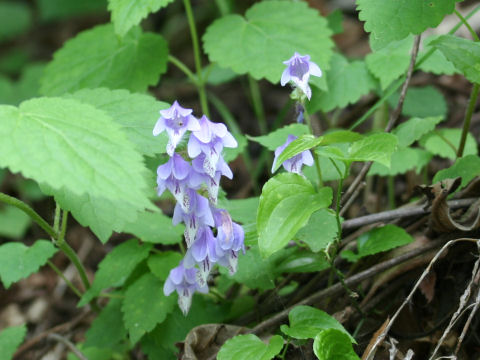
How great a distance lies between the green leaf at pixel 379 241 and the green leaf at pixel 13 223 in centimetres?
298

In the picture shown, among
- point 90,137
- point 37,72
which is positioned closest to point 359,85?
point 90,137

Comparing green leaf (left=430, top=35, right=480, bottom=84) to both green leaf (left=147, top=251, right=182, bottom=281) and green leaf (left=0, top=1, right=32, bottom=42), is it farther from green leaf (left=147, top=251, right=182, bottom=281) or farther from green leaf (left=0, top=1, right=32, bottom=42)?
green leaf (left=0, top=1, right=32, bottom=42)

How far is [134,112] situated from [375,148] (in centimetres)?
84

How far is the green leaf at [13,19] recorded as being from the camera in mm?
6676

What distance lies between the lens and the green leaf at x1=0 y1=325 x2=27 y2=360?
242 centimetres

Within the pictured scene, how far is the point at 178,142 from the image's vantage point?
160cm

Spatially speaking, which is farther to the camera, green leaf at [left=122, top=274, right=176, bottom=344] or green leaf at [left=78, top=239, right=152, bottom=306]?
green leaf at [left=78, top=239, right=152, bottom=306]

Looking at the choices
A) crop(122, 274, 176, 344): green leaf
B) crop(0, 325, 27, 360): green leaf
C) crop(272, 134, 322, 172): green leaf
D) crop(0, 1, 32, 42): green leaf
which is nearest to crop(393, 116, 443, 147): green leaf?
crop(272, 134, 322, 172): green leaf

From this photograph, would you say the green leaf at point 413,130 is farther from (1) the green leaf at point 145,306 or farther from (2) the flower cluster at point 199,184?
(1) the green leaf at point 145,306

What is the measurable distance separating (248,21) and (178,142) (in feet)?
4.95

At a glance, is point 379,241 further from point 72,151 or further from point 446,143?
point 72,151

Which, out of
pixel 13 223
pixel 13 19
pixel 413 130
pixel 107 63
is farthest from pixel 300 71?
pixel 13 19

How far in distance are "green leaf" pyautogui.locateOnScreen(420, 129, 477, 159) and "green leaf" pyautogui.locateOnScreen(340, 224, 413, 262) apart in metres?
0.68

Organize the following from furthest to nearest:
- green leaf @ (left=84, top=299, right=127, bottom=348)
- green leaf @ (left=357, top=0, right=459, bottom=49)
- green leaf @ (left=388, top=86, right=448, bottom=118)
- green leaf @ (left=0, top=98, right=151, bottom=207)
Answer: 1. green leaf @ (left=388, top=86, right=448, bottom=118)
2. green leaf @ (left=84, top=299, right=127, bottom=348)
3. green leaf @ (left=357, top=0, right=459, bottom=49)
4. green leaf @ (left=0, top=98, right=151, bottom=207)
